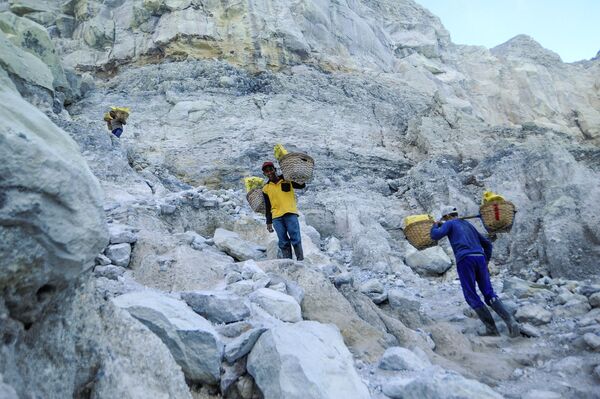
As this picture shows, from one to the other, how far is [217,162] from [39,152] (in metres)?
10.7

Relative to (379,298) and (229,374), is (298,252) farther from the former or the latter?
(229,374)

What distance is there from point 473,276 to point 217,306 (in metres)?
3.14

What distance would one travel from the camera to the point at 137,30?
18656mm

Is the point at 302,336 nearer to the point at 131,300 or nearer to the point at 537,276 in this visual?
the point at 131,300

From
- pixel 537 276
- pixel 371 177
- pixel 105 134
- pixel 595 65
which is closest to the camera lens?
pixel 537 276

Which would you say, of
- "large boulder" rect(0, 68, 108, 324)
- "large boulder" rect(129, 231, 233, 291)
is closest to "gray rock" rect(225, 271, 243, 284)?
"large boulder" rect(129, 231, 233, 291)

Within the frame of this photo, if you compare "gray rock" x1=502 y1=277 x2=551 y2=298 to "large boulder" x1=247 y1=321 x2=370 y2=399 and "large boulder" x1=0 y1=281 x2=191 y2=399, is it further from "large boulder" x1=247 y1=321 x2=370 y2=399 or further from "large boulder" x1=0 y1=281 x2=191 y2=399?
"large boulder" x1=0 y1=281 x2=191 y2=399

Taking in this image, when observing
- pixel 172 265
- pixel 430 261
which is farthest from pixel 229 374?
pixel 430 261

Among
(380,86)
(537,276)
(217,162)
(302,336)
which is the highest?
(380,86)

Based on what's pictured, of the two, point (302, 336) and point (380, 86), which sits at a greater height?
point (380, 86)

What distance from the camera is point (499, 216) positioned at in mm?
5871

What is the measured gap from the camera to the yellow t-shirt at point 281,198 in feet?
18.9

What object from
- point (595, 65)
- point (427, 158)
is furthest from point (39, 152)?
point (595, 65)

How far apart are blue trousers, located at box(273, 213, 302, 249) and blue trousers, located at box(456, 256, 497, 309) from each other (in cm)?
200
